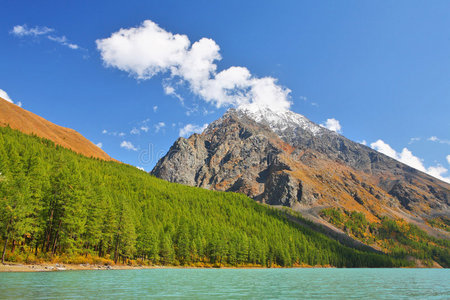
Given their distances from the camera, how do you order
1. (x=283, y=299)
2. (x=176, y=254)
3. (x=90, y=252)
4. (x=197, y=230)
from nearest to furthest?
(x=283, y=299), (x=90, y=252), (x=176, y=254), (x=197, y=230)

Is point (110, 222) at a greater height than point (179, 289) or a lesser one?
greater

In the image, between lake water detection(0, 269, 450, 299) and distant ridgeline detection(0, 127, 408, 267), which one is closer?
lake water detection(0, 269, 450, 299)

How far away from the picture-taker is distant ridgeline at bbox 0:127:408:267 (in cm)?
5828

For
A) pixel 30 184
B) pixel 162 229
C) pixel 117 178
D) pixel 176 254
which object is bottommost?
pixel 176 254

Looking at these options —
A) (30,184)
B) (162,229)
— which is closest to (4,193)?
(30,184)

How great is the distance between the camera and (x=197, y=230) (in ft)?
433

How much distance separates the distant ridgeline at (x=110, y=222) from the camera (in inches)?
2295

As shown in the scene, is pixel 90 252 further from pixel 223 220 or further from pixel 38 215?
pixel 223 220

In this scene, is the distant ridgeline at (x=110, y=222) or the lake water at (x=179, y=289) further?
the distant ridgeline at (x=110, y=222)

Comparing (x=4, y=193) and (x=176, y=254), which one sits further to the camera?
(x=176, y=254)

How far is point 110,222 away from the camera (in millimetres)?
82438

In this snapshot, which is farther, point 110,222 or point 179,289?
point 110,222

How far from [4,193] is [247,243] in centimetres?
10824

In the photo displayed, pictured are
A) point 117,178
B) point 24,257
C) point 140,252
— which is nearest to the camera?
point 24,257
